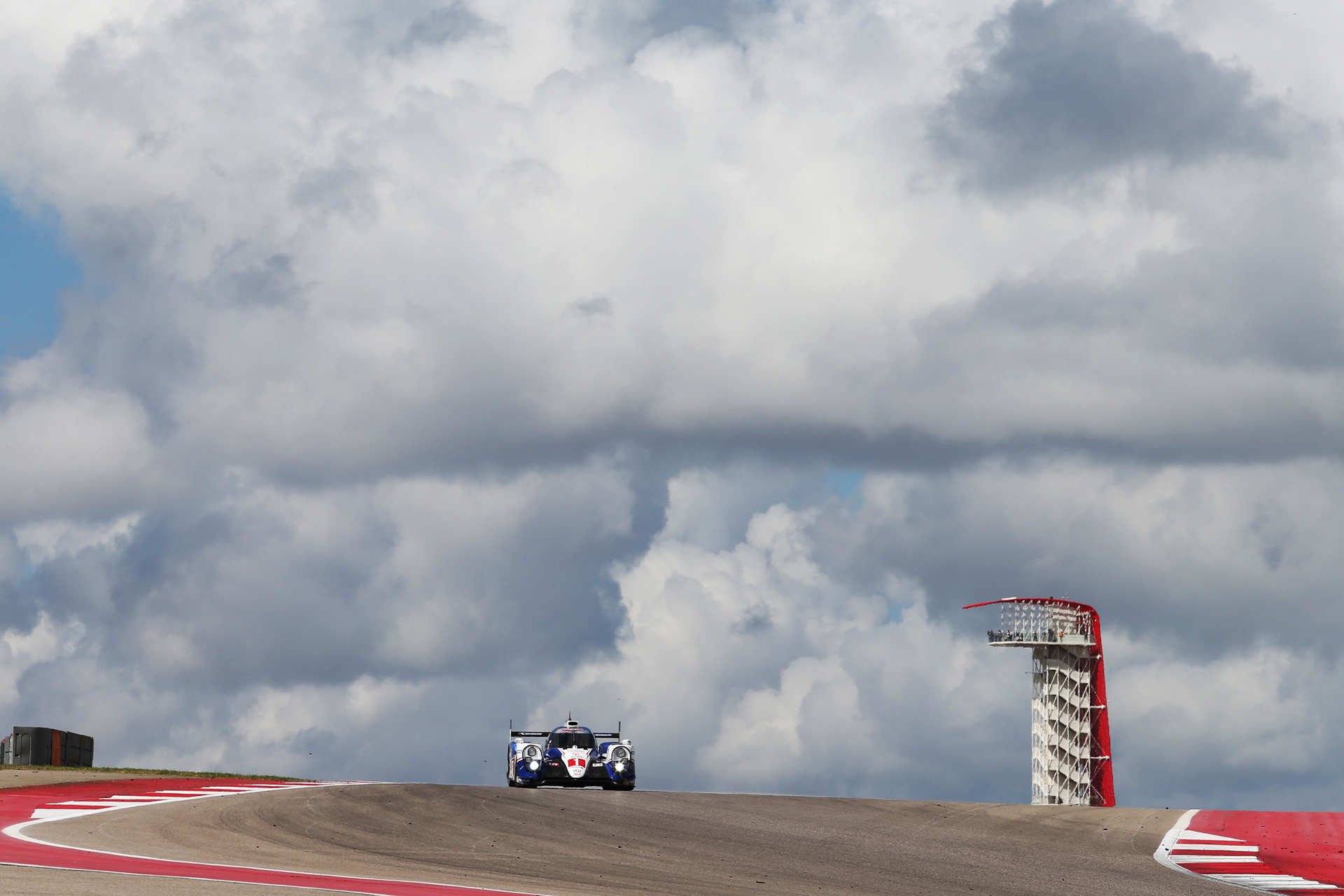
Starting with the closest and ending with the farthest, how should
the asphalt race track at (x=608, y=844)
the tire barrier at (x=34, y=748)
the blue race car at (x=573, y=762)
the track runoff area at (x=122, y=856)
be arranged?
1. the track runoff area at (x=122, y=856)
2. the asphalt race track at (x=608, y=844)
3. the blue race car at (x=573, y=762)
4. the tire barrier at (x=34, y=748)

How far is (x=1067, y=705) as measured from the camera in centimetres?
8962

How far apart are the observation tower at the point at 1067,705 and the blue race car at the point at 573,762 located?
173ft

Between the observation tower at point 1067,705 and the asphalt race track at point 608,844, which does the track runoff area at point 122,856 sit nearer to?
the asphalt race track at point 608,844

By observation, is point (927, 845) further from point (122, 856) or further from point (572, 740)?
point (122, 856)

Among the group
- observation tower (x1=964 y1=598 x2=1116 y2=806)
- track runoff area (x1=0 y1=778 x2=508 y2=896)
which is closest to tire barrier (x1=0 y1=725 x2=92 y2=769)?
track runoff area (x1=0 y1=778 x2=508 y2=896)

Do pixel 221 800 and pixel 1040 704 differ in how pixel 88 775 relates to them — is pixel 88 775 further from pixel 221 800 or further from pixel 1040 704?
pixel 1040 704

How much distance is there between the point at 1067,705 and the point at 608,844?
67.8 meters

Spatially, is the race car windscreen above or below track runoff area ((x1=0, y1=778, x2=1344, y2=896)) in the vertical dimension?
above

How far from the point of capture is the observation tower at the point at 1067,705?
3474 inches

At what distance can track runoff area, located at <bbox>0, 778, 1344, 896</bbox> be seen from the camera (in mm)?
21031

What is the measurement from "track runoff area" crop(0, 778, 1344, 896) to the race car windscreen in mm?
4067

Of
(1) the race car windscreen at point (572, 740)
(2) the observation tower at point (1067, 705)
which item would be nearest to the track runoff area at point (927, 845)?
(1) the race car windscreen at point (572, 740)

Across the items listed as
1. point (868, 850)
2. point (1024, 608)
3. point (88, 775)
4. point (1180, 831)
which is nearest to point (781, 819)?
point (868, 850)

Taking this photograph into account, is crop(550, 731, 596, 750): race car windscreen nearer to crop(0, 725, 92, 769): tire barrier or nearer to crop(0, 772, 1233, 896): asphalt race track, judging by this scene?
crop(0, 772, 1233, 896): asphalt race track
